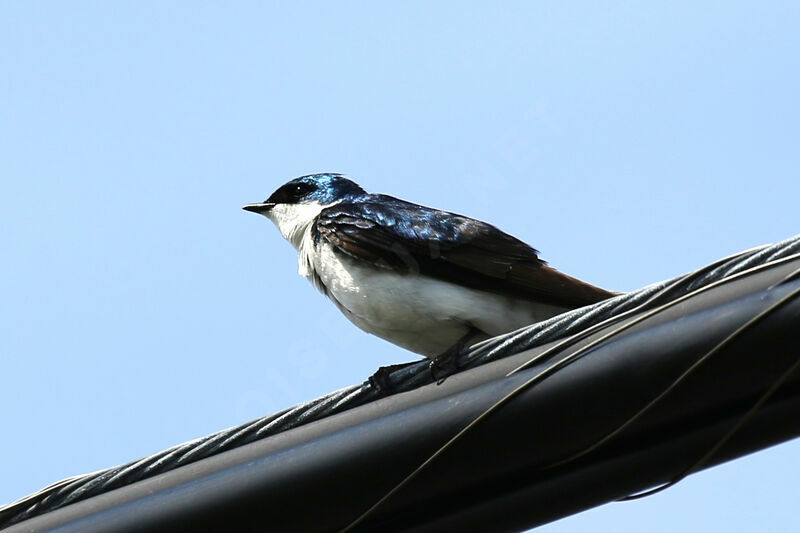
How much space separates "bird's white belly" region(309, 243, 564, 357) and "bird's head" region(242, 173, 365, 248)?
111cm

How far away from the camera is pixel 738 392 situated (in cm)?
278

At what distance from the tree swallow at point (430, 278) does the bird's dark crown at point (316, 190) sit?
89cm

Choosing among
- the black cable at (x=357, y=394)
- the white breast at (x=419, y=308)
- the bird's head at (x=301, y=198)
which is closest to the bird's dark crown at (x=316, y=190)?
the bird's head at (x=301, y=198)

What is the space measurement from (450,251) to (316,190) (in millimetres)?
1564

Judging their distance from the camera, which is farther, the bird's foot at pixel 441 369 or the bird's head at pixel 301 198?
the bird's head at pixel 301 198

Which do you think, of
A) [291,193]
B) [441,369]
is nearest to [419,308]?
[291,193]

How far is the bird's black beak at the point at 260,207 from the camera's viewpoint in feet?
23.1

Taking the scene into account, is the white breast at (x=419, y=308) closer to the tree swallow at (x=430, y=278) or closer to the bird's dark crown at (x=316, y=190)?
the tree swallow at (x=430, y=278)

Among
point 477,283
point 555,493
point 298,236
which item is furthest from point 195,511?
point 298,236

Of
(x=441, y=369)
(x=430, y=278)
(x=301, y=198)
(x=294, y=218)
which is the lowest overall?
(x=441, y=369)

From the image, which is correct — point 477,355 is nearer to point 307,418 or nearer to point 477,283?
point 307,418

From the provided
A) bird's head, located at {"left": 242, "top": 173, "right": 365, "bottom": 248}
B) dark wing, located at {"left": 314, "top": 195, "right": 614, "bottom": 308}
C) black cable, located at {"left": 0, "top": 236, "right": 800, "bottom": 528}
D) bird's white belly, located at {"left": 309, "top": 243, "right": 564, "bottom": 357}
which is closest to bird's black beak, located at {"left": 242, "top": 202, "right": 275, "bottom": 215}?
bird's head, located at {"left": 242, "top": 173, "right": 365, "bottom": 248}

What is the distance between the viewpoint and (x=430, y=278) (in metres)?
5.48

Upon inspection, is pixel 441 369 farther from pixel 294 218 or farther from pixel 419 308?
pixel 294 218
